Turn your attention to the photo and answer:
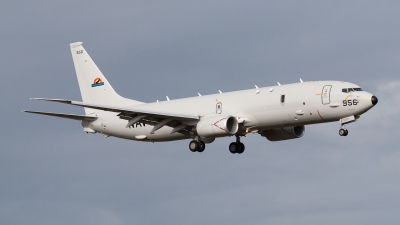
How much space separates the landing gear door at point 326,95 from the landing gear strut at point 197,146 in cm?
1163

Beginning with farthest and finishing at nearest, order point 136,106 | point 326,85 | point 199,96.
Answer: point 136,106 → point 199,96 → point 326,85

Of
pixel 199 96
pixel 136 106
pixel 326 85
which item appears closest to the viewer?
pixel 326 85

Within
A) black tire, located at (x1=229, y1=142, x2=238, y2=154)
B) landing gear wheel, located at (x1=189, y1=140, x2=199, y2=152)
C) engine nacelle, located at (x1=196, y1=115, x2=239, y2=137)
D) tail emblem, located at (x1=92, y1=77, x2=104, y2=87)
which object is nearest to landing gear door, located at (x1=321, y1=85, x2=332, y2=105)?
engine nacelle, located at (x1=196, y1=115, x2=239, y2=137)

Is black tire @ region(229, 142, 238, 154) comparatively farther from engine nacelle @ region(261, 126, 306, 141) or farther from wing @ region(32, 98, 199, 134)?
wing @ region(32, 98, 199, 134)

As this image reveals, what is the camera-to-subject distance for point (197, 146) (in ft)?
237

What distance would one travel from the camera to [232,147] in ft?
251

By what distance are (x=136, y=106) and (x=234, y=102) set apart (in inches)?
485

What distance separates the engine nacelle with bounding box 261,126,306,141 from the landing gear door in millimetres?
9255

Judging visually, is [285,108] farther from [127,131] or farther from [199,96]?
[127,131]

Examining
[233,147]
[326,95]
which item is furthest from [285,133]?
[326,95]

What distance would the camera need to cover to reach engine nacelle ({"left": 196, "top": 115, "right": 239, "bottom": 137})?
68.7 meters

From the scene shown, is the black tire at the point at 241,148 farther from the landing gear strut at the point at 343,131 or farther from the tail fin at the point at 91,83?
the tail fin at the point at 91,83

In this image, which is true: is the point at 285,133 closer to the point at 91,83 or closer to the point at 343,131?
the point at 343,131

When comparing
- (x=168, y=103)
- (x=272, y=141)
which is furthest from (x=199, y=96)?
(x=272, y=141)
